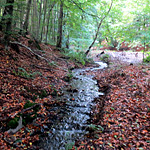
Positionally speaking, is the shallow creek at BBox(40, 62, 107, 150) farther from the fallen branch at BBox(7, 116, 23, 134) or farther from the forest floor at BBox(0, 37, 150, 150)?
the fallen branch at BBox(7, 116, 23, 134)

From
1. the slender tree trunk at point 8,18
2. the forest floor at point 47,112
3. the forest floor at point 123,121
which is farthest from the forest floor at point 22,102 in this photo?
the forest floor at point 123,121

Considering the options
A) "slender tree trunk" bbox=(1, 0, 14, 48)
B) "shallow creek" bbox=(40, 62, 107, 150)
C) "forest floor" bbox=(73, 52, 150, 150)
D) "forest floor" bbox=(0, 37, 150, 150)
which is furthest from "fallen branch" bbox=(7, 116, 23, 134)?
"slender tree trunk" bbox=(1, 0, 14, 48)

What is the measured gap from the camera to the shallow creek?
13.8ft

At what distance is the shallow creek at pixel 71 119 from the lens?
4.20 meters

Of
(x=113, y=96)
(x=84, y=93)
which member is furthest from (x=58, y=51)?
(x=113, y=96)

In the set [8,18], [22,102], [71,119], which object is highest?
[8,18]

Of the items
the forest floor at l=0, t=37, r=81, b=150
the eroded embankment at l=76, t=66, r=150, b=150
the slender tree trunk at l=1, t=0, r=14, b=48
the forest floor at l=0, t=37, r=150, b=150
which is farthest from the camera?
the slender tree trunk at l=1, t=0, r=14, b=48

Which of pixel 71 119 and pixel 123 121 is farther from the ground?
pixel 123 121

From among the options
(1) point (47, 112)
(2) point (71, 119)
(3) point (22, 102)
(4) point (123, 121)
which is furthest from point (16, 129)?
(4) point (123, 121)

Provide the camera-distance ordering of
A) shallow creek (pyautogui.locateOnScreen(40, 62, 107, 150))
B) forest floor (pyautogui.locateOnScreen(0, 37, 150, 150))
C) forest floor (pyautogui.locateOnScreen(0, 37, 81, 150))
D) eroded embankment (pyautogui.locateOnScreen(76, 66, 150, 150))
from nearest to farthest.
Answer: eroded embankment (pyautogui.locateOnScreen(76, 66, 150, 150)) < forest floor (pyautogui.locateOnScreen(0, 37, 150, 150)) < forest floor (pyautogui.locateOnScreen(0, 37, 81, 150)) < shallow creek (pyautogui.locateOnScreen(40, 62, 107, 150))

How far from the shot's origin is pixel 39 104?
5824 mm

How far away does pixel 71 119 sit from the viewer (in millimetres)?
5410

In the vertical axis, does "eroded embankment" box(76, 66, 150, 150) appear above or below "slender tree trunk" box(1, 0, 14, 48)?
below

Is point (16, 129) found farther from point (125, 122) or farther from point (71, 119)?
point (125, 122)
